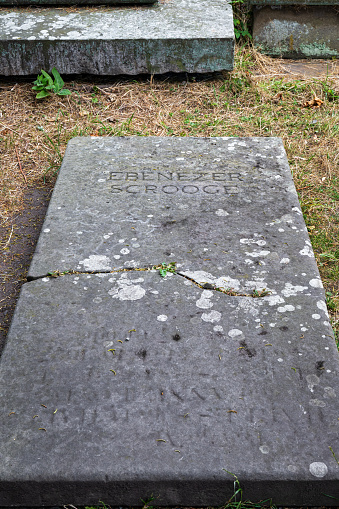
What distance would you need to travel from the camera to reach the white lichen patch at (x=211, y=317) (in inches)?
70.4

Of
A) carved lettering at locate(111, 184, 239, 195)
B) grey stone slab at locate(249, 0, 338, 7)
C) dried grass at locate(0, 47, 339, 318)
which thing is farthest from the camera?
grey stone slab at locate(249, 0, 338, 7)

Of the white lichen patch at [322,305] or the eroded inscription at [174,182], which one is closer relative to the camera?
the white lichen patch at [322,305]

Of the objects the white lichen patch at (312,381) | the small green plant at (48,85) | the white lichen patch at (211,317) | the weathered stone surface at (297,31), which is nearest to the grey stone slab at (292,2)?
the weathered stone surface at (297,31)

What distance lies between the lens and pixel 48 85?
146 inches

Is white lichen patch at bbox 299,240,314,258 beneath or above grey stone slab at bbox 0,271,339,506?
above

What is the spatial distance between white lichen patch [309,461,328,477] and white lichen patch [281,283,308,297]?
661 mm

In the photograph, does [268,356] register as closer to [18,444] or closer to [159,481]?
[159,481]

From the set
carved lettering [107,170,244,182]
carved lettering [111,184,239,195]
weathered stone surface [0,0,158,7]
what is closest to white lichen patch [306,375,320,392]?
carved lettering [111,184,239,195]

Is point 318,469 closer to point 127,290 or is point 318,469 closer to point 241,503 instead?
point 241,503

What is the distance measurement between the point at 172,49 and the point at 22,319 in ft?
8.48

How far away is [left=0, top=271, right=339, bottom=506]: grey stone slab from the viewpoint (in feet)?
4.53

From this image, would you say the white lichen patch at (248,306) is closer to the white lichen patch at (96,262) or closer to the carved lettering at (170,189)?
the white lichen patch at (96,262)

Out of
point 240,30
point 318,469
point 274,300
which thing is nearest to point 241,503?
point 318,469

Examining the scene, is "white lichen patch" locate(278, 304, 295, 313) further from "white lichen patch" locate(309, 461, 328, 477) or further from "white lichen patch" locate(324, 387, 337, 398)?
"white lichen patch" locate(309, 461, 328, 477)
